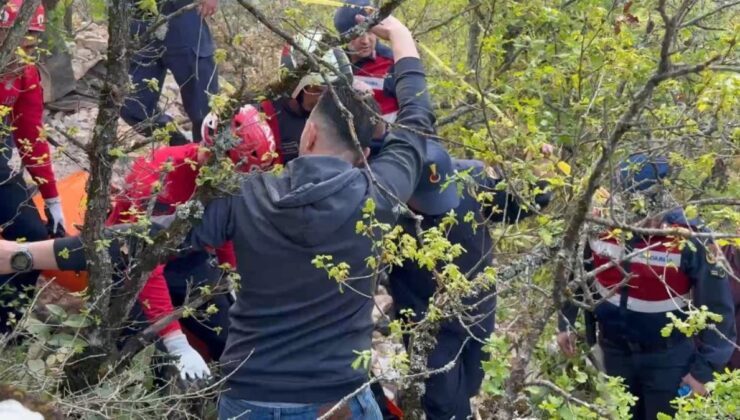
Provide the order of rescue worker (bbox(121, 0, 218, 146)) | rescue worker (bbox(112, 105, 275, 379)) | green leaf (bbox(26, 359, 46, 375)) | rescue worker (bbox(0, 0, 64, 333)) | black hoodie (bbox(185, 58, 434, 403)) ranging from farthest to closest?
rescue worker (bbox(121, 0, 218, 146)) < rescue worker (bbox(0, 0, 64, 333)) < rescue worker (bbox(112, 105, 275, 379)) < green leaf (bbox(26, 359, 46, 375)) < black hoodie (bbox(185, 58, 434, 403))

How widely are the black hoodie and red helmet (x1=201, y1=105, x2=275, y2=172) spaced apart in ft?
1.22

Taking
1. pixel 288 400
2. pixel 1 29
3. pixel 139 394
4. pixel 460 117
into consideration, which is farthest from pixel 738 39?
pixel 460 117

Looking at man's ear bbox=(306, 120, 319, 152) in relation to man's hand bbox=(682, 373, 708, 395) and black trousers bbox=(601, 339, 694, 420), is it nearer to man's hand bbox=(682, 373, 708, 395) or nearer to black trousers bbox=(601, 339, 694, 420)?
black trousers bbox=(601, 339, 694, 420)

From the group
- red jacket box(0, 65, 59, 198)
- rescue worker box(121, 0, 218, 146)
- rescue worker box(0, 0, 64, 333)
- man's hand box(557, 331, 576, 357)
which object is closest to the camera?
→ rescue worker box(0, 0, 64, 333)

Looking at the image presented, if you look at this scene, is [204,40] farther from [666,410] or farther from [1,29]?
[666,410]

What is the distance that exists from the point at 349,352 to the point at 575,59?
1917mm

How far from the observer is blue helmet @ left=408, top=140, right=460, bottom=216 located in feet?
12.0

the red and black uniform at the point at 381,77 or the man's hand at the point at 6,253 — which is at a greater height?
the red and black uniform at the point at 381,77

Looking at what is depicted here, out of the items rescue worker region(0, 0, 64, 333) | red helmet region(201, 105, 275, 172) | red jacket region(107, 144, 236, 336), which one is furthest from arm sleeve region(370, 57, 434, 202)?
rescue worker region(0, 0, 64, 333)

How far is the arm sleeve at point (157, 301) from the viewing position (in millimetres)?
3572

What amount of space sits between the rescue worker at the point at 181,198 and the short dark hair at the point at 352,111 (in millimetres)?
308

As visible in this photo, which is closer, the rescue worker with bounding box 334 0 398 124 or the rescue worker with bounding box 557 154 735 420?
the rescue worker with bounding box 557 154 735 420

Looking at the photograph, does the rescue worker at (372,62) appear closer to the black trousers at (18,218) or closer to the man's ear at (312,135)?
the man's ear at (312,135)

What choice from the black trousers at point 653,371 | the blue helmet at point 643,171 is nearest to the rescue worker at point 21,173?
the blue helmet at point 643,171
